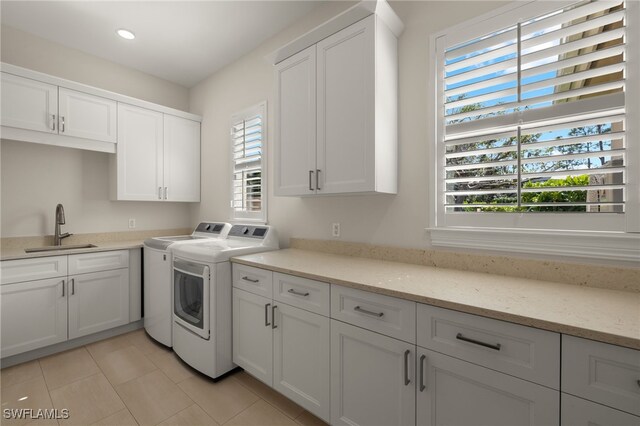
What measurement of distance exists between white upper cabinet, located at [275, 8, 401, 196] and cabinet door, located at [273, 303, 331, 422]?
842mm

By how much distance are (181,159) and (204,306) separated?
7.10ft

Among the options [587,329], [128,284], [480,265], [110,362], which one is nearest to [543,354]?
[587,329]

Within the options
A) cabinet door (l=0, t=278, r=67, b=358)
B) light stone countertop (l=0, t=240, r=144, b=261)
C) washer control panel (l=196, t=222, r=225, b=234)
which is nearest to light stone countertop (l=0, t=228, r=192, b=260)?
light stone countertop (l=0, t=240, r=144, b=261)

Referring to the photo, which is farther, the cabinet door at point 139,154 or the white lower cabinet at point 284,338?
the cabinet door at point 139,154

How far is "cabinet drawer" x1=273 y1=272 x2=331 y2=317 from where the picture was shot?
5.15 feet

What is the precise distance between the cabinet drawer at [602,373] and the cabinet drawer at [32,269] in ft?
11.2

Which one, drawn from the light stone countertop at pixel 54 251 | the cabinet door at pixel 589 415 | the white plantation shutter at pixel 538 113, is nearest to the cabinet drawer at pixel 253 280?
the white plantation shutter at pixel 538 113

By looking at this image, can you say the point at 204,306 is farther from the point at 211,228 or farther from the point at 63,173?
the point at 63,173

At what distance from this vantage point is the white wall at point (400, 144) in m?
1.86

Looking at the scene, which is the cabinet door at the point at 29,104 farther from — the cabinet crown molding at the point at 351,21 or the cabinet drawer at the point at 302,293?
the cabinet drawer at the point at 302,293

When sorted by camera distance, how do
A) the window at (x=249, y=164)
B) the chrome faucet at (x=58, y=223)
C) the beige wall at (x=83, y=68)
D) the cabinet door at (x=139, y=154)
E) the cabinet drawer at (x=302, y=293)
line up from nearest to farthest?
1. the cabinet drawer at (x=302, y=293)
2. the beige wall at (x=83, y=68)
3. the chrome faucet at (x=58, y=223)
4. the window at (x=249, y=164)
5. the cabinet door at (x=139, y=154)

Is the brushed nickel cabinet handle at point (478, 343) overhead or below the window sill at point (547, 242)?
below

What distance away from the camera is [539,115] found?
1497mm

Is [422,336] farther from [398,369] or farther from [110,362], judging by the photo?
[110,362]
